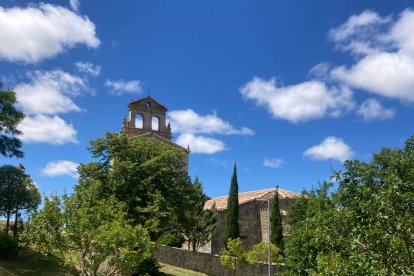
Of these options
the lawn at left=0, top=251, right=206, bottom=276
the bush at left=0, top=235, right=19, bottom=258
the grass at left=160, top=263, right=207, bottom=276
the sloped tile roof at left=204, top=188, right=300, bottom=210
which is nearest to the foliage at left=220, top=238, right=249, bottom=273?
the grass at left=160, top=263, right=207, bottom=276

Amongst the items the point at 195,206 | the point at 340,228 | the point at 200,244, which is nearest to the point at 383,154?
the point at 340,228

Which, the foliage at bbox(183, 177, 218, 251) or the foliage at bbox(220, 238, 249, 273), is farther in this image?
the foliage at bbox(183, 177, 218, 251)

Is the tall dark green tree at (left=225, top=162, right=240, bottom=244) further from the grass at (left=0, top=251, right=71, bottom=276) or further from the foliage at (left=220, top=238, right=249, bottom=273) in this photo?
the grass at (left=0, top=251, right=71, bottom=276)

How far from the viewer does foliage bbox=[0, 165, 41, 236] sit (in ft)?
108

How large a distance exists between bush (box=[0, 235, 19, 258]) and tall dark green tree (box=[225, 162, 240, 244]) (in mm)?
17507

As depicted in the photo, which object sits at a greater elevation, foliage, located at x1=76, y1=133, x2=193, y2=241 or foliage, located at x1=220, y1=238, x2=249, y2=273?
foliage, located at x1=76, y1=133, x2=193, y2=241

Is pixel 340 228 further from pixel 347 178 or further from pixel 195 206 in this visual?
pixel 195 206

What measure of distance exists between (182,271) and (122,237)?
13.0m

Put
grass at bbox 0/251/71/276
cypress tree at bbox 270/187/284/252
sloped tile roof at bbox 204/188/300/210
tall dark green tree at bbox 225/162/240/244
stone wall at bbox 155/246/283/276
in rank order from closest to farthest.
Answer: grass at bbox 0/251/71/276, stone wall at bbox 155/246/283/276, cypress tree at bbox 270/187/284/252, tall dark green tree at bbox 225/162/240/244, sloped tile roof at bbox 204/188/300/210

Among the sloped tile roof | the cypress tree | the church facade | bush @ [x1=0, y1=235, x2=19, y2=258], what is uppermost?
the church facade

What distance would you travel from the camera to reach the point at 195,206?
36062 mm

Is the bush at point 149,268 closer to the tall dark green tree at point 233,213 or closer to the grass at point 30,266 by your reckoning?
the grass at point 30,266

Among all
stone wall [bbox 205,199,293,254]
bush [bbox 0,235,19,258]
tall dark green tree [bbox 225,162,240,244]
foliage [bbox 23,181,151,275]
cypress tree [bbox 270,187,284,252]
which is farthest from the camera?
stone wall [bbox 205,199,293,254]

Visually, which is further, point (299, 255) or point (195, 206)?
point (195, 206)
